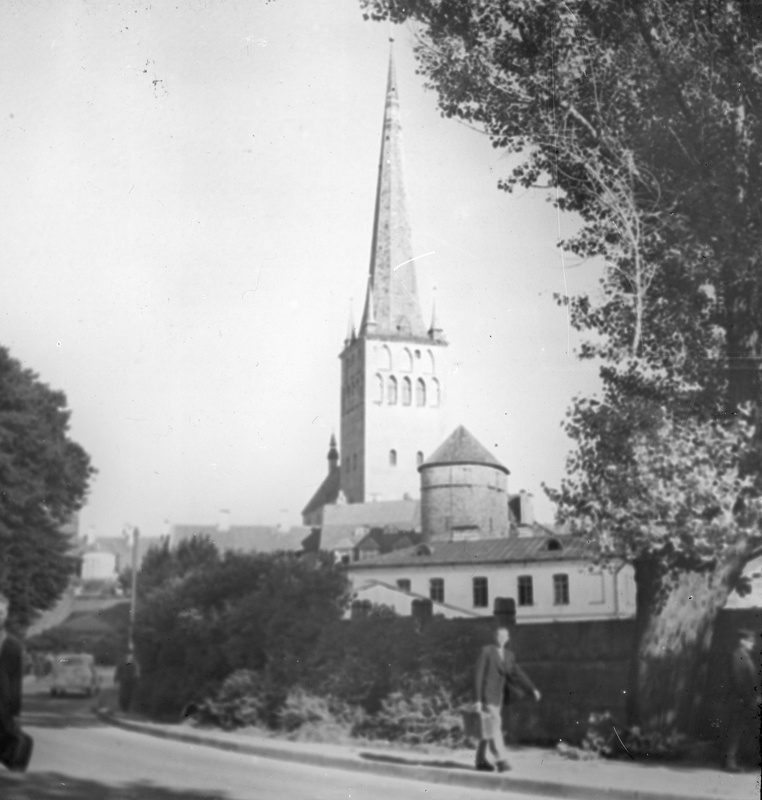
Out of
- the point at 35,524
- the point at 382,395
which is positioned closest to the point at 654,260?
the point at 35,524

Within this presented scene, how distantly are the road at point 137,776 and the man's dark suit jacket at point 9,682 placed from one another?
7.4 inches

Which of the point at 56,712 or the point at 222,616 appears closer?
the point at 56,712

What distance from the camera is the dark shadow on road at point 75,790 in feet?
20.6

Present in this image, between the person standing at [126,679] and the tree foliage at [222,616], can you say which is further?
the tree foliage at [222,616]

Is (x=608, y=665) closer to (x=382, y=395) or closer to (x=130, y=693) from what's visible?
(x=130, y=693)

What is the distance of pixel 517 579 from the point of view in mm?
14094

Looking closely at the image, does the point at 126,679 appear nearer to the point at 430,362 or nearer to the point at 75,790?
the point at 75,790

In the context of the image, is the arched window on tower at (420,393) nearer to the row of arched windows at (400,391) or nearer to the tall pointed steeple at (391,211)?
the row of arched windows at (400,391)

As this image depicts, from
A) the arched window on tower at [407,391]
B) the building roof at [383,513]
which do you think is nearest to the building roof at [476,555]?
the building roof at [383,513]

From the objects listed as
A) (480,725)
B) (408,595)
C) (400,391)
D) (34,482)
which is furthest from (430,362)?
(34,482)

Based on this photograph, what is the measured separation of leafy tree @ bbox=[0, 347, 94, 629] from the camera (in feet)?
23.5

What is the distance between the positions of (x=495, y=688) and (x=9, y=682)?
3.69 metres

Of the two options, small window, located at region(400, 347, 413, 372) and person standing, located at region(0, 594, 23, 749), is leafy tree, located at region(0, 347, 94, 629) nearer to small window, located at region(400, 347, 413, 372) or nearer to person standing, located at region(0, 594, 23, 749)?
person standing, located at region(0, 594, 23, 749)

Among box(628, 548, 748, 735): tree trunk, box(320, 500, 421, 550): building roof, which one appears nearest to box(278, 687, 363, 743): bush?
box(628, 548, 748, 735): tree trunk
